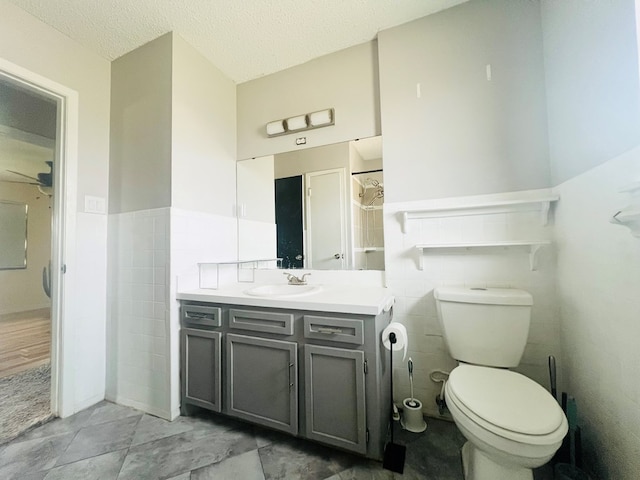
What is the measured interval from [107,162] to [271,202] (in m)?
1.25

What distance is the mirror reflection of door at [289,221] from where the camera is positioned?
81.8 inches

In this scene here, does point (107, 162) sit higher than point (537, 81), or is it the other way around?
point (537, 81)

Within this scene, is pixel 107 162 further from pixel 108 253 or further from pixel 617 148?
pixel 617 148

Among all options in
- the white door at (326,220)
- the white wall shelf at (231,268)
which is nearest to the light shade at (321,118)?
the white door at (326,220)

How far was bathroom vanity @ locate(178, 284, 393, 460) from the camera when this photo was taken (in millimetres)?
1228

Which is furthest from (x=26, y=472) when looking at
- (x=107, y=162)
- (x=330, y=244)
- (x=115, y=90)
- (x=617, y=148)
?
(x=617, y=148)

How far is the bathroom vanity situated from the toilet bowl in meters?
0.37

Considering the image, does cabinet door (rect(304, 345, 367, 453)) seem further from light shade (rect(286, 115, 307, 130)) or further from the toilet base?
light shade (rect(286, 115, 307, 130))

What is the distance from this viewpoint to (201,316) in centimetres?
162

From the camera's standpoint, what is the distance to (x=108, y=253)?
1935 millimetres

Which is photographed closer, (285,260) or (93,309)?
(93,309)

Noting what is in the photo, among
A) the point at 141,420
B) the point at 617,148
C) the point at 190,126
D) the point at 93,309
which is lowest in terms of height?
the point at 141,420

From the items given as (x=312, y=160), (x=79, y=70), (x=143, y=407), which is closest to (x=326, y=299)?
(x=312, y=160)

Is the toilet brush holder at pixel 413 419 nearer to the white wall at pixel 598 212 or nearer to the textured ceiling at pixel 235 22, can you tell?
the white wall at pixel 598 212
